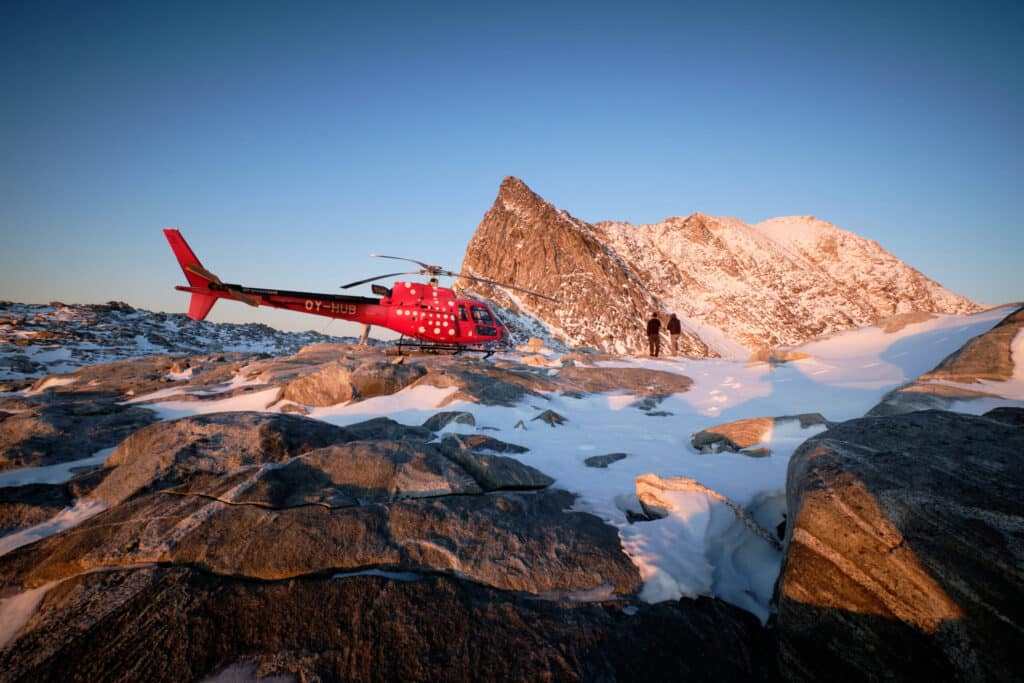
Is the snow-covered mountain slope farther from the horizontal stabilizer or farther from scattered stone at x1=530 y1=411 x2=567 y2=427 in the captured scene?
scattered stone at x1=530 y1=411 x2=567 y2=427

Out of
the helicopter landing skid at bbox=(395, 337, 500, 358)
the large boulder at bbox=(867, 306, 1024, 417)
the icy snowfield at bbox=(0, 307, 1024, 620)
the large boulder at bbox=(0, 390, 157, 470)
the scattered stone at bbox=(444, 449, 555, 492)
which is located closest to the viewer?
the icy snowfield at bbox=(0, 307, 1024, 620)

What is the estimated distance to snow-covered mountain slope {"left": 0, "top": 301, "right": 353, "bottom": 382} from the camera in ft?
56.3

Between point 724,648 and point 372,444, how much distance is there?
348 centimetres

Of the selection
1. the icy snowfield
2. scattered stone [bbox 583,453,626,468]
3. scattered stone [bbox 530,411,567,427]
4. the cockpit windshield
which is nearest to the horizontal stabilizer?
the icy snowfield

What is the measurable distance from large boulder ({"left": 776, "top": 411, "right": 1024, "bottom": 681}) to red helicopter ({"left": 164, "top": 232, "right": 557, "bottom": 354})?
36.5ft

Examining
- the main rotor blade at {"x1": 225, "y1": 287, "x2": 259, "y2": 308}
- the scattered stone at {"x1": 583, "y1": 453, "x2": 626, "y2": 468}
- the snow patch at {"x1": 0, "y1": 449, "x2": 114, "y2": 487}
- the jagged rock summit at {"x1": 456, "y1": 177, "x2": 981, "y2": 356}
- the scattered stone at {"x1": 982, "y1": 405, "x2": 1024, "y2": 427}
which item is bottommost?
the snow patch at {"x1": 0, "y1": 449, "x2": 114, "y2": 487}

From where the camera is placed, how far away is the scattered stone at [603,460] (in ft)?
18.2

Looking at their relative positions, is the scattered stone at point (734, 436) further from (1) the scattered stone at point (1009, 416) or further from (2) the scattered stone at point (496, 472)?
(2) the scattered stone at point (496, 472)

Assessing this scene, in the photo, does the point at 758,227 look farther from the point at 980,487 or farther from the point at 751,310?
the point at 980,487

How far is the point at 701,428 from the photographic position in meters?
8.04

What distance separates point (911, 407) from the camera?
6133 millimetres

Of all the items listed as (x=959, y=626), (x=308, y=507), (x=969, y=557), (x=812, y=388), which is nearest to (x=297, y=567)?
(x=308, y=507)

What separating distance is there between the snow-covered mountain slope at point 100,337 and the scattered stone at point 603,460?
20.1m

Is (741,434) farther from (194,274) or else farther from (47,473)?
(194,274)
